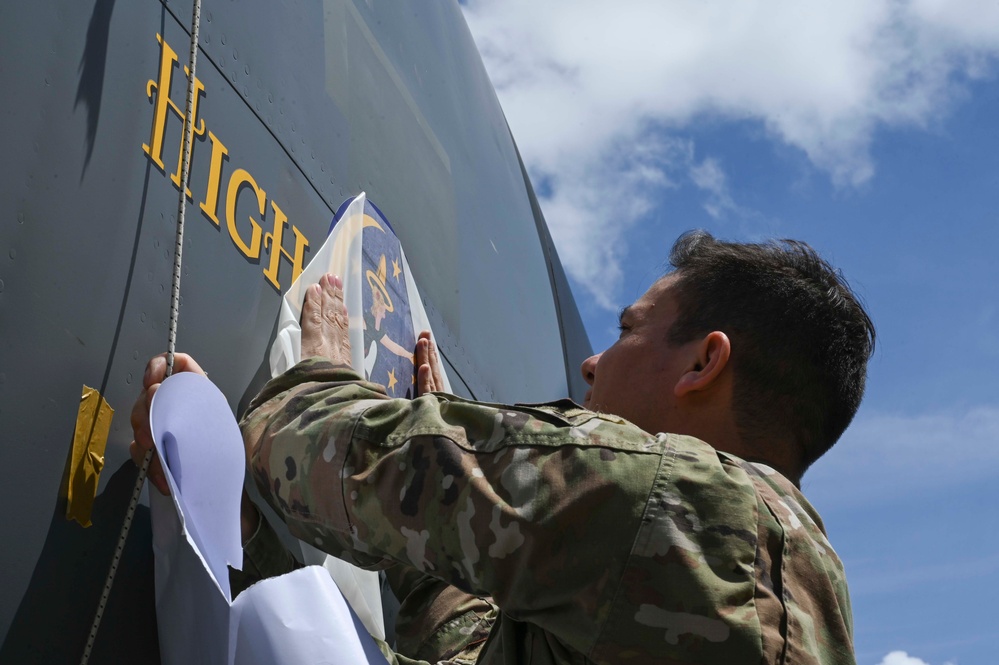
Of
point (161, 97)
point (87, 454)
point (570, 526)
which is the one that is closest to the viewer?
point (570, 526)

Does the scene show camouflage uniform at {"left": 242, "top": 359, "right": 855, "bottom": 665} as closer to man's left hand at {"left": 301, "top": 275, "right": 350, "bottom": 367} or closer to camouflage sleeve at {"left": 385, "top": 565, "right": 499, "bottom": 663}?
man's left hand at {"left": 301, "top": 275, "right": 350, "bottom": 367}

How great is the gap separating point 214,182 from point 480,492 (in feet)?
2.89

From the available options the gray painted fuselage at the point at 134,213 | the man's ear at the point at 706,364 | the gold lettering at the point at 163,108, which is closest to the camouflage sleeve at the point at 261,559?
the gray painted fuselage at the point at 134,213

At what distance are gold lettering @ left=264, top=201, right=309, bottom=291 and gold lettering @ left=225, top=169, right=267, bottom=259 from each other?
0.04 meters

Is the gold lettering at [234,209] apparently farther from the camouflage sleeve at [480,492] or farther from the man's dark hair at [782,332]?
the man's dark hair at [782,332]

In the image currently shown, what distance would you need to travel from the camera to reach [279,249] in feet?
7.34

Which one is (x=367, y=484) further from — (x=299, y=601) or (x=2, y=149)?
(x=2, y=149)

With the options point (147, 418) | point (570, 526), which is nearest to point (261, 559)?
point (147, 418)

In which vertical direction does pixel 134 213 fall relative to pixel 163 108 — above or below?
below

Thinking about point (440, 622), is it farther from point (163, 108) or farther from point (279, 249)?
point (163, 108)

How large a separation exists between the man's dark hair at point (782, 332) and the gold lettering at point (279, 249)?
81cm

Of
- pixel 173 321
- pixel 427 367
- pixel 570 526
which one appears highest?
pixel 427 367

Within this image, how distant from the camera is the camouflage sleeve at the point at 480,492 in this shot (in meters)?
1.46

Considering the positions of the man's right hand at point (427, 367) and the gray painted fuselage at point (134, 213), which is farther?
the man's right hand at point (427, 367)
